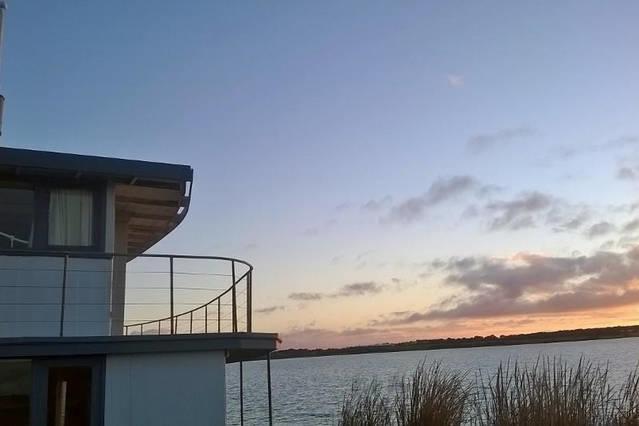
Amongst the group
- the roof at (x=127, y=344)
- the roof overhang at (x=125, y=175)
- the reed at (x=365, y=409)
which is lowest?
the reed at (x=365, y=409)

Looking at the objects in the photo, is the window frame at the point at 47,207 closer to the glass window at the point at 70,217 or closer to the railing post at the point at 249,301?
the glass window at the point at 70,217

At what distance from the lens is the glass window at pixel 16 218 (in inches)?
370

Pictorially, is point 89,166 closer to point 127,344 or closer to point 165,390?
point 127,344

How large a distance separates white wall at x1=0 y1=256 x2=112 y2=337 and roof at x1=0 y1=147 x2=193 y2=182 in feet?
3.80

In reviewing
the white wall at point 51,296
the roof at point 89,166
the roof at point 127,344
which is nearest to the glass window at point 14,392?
the white wall at point 51,296

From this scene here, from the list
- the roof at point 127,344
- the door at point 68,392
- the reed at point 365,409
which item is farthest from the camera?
the reed at point 365,409

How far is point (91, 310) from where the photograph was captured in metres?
9.41

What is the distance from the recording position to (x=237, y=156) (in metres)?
16.1

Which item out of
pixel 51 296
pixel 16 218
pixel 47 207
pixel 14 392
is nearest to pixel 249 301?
pixel 51 296

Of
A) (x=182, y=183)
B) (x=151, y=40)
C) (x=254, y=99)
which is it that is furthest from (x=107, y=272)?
(x=254, y=99)

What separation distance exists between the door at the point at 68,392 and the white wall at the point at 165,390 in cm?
13

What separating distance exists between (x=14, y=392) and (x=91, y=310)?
301cm

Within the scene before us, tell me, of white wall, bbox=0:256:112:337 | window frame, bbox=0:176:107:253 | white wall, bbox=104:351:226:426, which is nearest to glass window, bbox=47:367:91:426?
white wall, bbox=0:256:112:337

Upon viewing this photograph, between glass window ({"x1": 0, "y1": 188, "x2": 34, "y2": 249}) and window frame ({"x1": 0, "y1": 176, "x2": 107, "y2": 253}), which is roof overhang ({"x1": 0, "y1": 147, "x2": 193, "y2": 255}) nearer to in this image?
window frame ({"x1": 0, "y1": 176, "x2": 107, "y2": 253})
